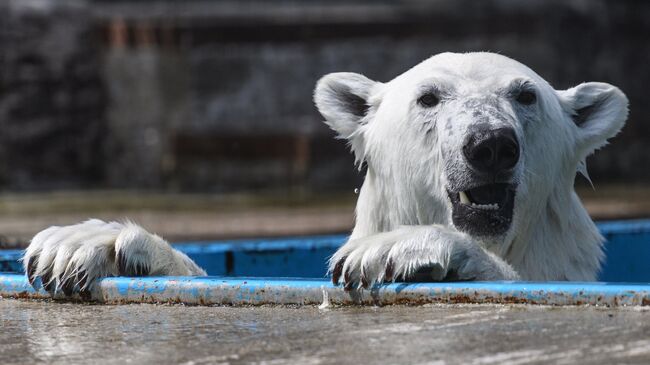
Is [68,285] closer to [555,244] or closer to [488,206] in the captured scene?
[488,206]

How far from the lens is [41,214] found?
28.8ft

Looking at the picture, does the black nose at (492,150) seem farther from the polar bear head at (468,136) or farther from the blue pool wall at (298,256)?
the blue pool wall at (298,256)

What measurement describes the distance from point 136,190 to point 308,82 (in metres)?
1.78

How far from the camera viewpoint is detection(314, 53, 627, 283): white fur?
9.55ft

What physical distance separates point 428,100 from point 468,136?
30 cm

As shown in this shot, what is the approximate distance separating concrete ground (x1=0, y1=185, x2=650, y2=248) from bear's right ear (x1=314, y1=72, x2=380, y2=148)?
3608mm

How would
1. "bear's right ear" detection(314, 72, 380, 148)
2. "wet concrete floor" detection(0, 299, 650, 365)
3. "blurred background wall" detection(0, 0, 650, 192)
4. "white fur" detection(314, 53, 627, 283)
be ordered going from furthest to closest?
"blurred background wall" detection(0, 0, 650, 192)
"bear's right ear" detection(314, 72, 380, 148)
"white fur" detection(314, 53, 627, 283)
"wet concrete floor" detection(0, 299, 650, 365)

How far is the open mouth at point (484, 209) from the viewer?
2.82m

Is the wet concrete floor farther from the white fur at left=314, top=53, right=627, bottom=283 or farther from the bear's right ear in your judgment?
the bear's right ear

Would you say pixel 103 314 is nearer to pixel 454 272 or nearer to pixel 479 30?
pixel 454 272

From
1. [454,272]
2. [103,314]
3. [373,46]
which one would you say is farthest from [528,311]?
[373,46]

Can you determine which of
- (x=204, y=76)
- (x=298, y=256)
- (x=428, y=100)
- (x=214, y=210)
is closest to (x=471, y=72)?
(x=428, y=100)

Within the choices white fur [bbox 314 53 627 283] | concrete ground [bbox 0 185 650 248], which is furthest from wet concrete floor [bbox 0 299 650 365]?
concrete ground [bbox 0 185 650 248]

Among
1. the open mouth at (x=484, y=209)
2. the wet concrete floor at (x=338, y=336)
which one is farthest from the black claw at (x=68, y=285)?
the open mouth at (x=484, y=209)
